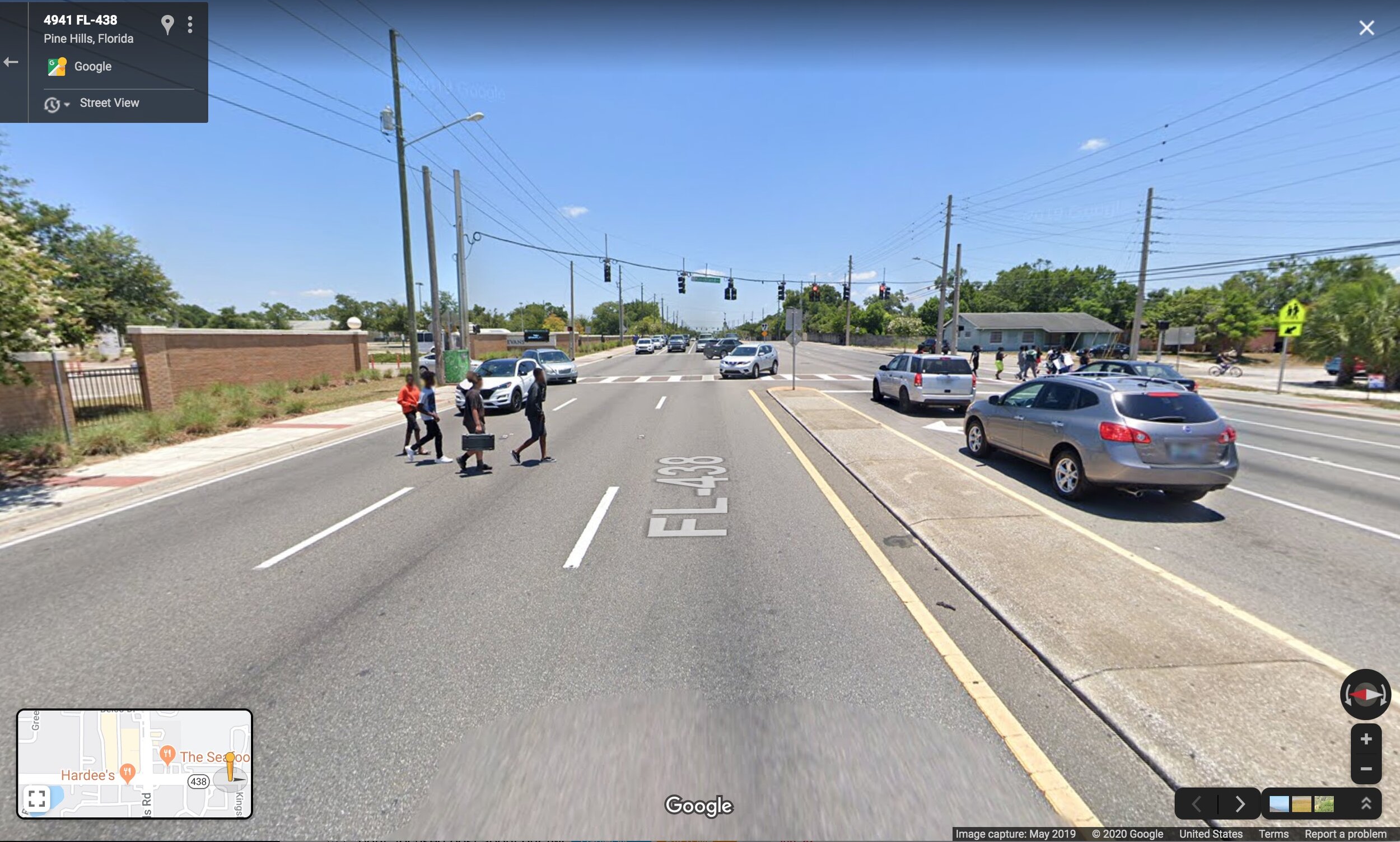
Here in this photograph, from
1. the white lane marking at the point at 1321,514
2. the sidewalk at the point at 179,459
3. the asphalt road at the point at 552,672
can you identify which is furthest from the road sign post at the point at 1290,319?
the sidewalk at the point at 179,459

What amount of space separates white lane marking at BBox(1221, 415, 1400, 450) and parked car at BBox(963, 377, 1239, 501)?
28.4 feet

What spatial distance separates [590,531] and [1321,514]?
8.84 m

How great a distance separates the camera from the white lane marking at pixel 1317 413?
14703 millimetres

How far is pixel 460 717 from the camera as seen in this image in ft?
10.2

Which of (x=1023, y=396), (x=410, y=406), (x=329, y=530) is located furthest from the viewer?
(x=410, y=406)

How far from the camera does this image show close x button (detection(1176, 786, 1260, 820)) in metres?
2.45

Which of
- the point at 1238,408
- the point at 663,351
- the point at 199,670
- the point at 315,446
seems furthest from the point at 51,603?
the point at 663,351

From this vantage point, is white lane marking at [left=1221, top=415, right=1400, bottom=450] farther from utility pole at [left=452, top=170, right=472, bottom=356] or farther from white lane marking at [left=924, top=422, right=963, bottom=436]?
utility pole at [left=452, top=170, right=472, bottom=356]

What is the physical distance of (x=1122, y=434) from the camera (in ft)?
21.5

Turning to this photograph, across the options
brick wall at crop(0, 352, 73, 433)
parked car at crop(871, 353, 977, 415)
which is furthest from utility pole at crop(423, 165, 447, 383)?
parked car at crop(871, 353, 977, 415)

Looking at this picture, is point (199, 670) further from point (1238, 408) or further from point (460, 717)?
point (1238, 408)

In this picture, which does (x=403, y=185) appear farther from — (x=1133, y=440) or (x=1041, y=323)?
(x=1041, y=323)

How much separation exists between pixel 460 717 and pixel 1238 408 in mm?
24086

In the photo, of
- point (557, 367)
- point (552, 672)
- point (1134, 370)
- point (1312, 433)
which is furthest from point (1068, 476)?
point (557, 367)
